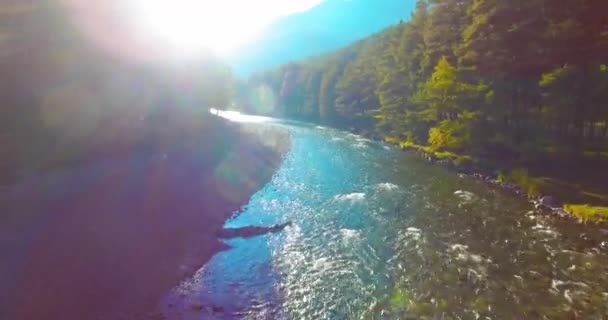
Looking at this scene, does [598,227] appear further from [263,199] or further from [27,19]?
[27,19]

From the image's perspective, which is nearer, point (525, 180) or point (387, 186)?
point (525, 180)

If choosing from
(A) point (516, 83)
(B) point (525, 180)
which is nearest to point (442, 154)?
(A) point (516, 83)

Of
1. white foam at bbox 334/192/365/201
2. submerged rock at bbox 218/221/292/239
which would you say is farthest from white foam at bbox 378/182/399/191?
submerged rock at bbox 218/221/292/239

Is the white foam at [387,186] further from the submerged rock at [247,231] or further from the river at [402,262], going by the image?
the submerged rock at [247,231]

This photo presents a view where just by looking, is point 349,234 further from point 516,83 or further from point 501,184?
point 516,83

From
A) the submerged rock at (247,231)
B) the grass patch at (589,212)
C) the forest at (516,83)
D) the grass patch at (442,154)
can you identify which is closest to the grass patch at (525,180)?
the forest at (516,83)

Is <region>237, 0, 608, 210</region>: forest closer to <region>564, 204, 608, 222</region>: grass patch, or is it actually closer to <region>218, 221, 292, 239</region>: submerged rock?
<region>564, 204, 608, 222</region>: grass patch

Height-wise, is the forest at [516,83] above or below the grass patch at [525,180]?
above
